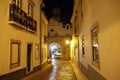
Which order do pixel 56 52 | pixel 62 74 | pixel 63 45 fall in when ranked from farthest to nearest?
pixel 56 52
pixel 63 45
pixel 62 74

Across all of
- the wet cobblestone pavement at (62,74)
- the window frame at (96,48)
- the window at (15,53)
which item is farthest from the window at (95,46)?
the wet cobblestone pavement at (62,74)

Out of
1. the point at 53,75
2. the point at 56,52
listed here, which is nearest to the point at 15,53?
the point at 53,75

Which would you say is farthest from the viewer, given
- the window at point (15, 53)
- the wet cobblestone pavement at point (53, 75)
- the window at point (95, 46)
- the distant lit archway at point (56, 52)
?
the distant lit archway at point (56, 52)

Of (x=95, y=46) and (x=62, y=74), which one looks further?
(x=62, y=74)

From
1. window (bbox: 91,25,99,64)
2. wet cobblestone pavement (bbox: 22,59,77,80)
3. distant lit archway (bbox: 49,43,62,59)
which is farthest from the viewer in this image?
distant lit archway (bbox: 49,43,62,59)

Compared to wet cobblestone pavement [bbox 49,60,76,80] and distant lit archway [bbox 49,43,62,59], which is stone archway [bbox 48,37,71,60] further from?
→ wet cobblestone pavement [bbox 49,60,76,80]

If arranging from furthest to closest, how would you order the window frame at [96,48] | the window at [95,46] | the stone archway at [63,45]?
the stone archway at [63,45]
the window at [95,46]
the window frame at [96,48]

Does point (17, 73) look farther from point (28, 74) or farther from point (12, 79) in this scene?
point (28, 74)

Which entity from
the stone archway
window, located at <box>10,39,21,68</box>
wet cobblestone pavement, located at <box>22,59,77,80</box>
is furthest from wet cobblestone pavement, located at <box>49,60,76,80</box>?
the stone archway

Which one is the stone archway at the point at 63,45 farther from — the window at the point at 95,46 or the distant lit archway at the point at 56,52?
the window at the point at 95,46

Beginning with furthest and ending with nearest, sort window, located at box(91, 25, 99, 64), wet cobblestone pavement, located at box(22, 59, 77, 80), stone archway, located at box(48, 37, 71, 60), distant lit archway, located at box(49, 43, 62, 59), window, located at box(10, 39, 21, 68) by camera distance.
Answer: distant lit archway, located at box(49, 43, 62, 59) < stone archway, located at box(48, 37, 71, 60) < wet cobblestone pavement, located at box(22, 59, 77, 80) < window, located at box(10, 39, 21, 68) < window, located at box(91, 25, 99, 64)

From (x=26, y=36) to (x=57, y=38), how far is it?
2412 cm

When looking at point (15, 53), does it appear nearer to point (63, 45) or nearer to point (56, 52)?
point (63, 45)

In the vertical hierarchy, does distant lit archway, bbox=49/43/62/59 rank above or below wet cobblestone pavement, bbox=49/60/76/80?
above
